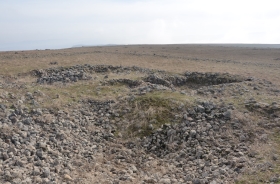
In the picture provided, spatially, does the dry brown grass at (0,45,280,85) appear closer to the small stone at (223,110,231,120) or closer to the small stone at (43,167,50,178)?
the small stone at (223,110,231,120)

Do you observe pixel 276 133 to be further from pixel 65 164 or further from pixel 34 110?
pixel 34 110

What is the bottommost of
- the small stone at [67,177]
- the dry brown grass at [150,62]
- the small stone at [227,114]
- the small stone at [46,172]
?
the small stone at [67,177]

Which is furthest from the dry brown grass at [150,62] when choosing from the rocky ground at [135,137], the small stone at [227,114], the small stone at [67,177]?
the small stone at [67,177]

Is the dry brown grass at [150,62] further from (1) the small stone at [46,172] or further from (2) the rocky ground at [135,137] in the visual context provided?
(1) the small stone at [46,172]

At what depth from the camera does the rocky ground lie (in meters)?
9.95

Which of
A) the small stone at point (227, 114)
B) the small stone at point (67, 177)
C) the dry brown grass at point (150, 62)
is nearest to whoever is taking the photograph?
the small stone at point (67, 177)

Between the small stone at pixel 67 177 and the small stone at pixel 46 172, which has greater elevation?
the small stone at pixel 46 172

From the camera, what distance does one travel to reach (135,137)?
536 inches

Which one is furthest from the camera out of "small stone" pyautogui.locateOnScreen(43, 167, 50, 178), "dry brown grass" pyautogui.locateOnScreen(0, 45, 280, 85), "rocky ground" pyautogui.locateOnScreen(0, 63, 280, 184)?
"dry brown grass" pyautogui.locateOnScreen(0, 45, 280, 85)

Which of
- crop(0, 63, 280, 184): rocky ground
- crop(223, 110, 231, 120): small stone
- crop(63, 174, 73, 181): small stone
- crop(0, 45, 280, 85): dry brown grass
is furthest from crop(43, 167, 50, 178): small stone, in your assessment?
crop(0, 45, 280, 85): dry brown grass

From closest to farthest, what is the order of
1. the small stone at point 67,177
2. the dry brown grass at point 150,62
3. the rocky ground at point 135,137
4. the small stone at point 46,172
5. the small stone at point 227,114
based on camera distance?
the small stone at point 46,172 → the small stone at point 67,177 → the rocky ground at point 135,137 → the small stone at point 227,114 → the dry brown grass at point 150,62

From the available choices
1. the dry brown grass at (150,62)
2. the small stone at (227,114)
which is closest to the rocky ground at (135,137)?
the small stone at (227,114)

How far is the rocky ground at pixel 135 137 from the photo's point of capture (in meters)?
9.95

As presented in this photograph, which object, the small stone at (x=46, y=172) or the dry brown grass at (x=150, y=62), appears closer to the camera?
the small stone at (x=46, y=172)
